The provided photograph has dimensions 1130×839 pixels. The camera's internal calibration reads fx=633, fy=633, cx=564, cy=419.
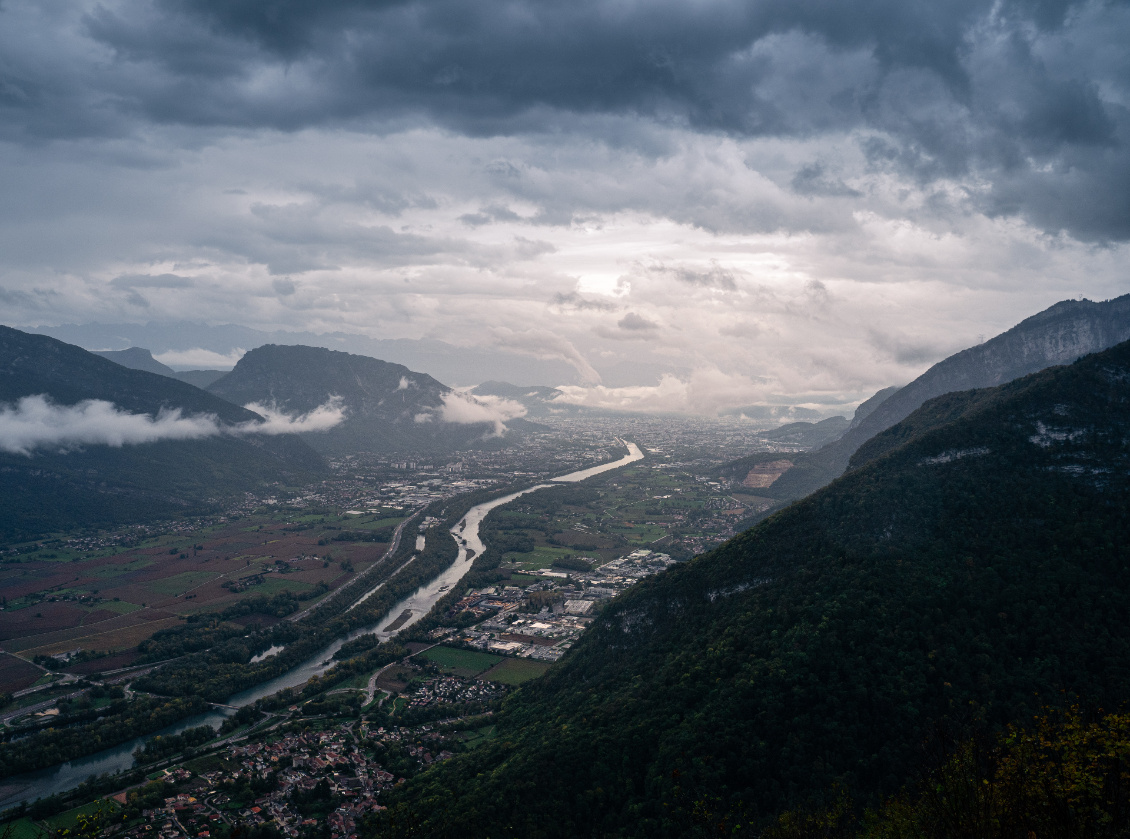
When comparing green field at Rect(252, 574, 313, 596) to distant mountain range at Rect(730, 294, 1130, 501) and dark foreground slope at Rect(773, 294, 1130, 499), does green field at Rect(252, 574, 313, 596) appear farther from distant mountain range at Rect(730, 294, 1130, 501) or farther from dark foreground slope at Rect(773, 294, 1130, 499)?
dark foreground slope at Rect(773, 294, 1130, 499)

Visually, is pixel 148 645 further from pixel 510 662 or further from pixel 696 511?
pixel 696 511

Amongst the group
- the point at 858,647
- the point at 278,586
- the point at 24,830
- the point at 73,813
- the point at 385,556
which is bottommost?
the point at 73,813

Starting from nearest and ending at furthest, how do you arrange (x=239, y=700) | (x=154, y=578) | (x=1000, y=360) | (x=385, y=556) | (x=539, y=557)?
(x=239, y=700)
(x=154, y=578)
(x=539, y=557)
(x=385, y=556)
(x=1000, y=360)

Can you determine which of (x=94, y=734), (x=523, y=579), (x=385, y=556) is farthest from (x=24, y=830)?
(x=385, y=556)

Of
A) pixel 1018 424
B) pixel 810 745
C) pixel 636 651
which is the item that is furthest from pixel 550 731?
pixel 1018 424

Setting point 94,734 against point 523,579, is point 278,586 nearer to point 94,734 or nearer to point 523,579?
point 523,579
